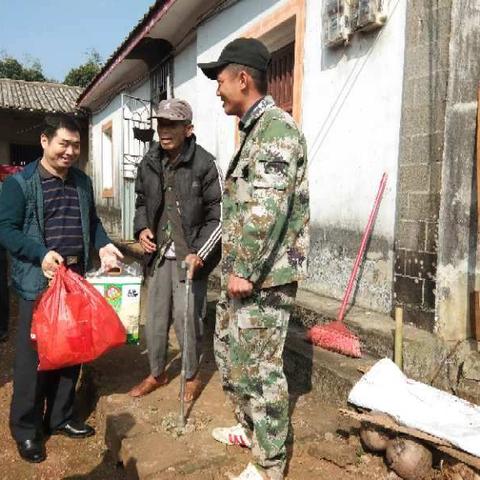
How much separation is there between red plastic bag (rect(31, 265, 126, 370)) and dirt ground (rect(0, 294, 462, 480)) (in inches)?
22.4

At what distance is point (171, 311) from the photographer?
3.40 metres

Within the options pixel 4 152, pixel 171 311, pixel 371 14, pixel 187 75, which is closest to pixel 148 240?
pixel 171 311

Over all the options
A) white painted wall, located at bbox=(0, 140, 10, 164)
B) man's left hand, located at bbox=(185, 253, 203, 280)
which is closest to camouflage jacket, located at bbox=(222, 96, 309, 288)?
man's left hand, located at bbox=(185, 253, 203, 280)

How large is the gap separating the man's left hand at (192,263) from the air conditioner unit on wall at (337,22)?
8.01ft

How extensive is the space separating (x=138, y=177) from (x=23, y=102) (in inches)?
533

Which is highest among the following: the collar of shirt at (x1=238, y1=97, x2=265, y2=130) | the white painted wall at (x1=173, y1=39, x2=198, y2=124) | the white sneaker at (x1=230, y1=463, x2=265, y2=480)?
the white painted wall at (x1=173, y1=39, x2=198, y2=124)

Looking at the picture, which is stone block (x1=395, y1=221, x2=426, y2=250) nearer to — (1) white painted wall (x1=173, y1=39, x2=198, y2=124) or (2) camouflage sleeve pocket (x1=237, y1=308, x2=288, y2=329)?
(2) camouflage sleeve pocket (x1=237, y1=308, x2=288, y2=329)

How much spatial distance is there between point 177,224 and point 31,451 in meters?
1.61

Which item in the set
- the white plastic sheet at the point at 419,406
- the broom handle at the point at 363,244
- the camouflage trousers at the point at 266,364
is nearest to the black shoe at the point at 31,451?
the camouflage trousers at the point at 266,364

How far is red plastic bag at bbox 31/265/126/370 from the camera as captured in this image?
2723 millimetres

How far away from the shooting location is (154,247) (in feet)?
10.7

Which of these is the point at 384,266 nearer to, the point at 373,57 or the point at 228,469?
the point at 373,57

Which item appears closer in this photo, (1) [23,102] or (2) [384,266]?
(2) [384,266]

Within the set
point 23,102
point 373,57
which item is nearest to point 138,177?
point 373,57
